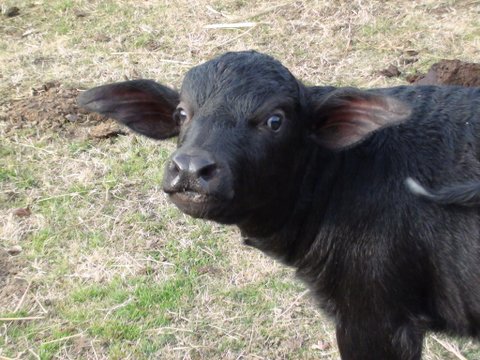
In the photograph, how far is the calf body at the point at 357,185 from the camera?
12.9ft

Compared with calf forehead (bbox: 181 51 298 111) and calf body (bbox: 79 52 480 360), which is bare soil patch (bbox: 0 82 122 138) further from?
calf forehead (bbox: 181 51 298 111)

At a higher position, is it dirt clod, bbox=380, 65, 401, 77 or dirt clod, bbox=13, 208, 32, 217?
dirt clod, bbox=380, 65, 401, 77

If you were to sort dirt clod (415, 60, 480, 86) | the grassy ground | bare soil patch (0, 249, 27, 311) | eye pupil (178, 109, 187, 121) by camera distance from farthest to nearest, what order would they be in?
1. dirt clod (415, 60, 480, 86)
2. bare soil patch (0, 249, 27, 311)
3. the grassy ground
4. eye pupil (178, 109, 187, 121)

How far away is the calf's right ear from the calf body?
0.01 m

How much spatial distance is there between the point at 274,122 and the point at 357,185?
566mm

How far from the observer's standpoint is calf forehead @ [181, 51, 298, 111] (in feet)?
13.0

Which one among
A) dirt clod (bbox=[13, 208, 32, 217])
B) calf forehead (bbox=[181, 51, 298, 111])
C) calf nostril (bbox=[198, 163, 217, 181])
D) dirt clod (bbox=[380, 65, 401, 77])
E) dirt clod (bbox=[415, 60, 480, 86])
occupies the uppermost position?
calf forehead (bbox=[181, 51, 298, 111])

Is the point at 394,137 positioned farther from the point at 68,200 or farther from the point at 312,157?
the point at 68,200

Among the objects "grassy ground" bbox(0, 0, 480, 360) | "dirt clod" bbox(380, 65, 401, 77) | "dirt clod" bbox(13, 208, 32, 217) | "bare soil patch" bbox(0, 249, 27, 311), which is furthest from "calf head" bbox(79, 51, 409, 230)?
"dirt clod" bbox(380, 65, 401, 77)

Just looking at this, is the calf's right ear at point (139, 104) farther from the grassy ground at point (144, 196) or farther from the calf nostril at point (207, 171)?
the grassy ground at point (144, 196)

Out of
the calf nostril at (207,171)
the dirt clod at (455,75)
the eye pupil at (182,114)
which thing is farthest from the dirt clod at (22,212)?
the dirt clod at (455,75)

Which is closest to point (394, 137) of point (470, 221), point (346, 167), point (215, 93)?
point (346, 167)

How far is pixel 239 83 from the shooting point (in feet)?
13.2

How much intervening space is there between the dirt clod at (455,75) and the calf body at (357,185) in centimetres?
249
